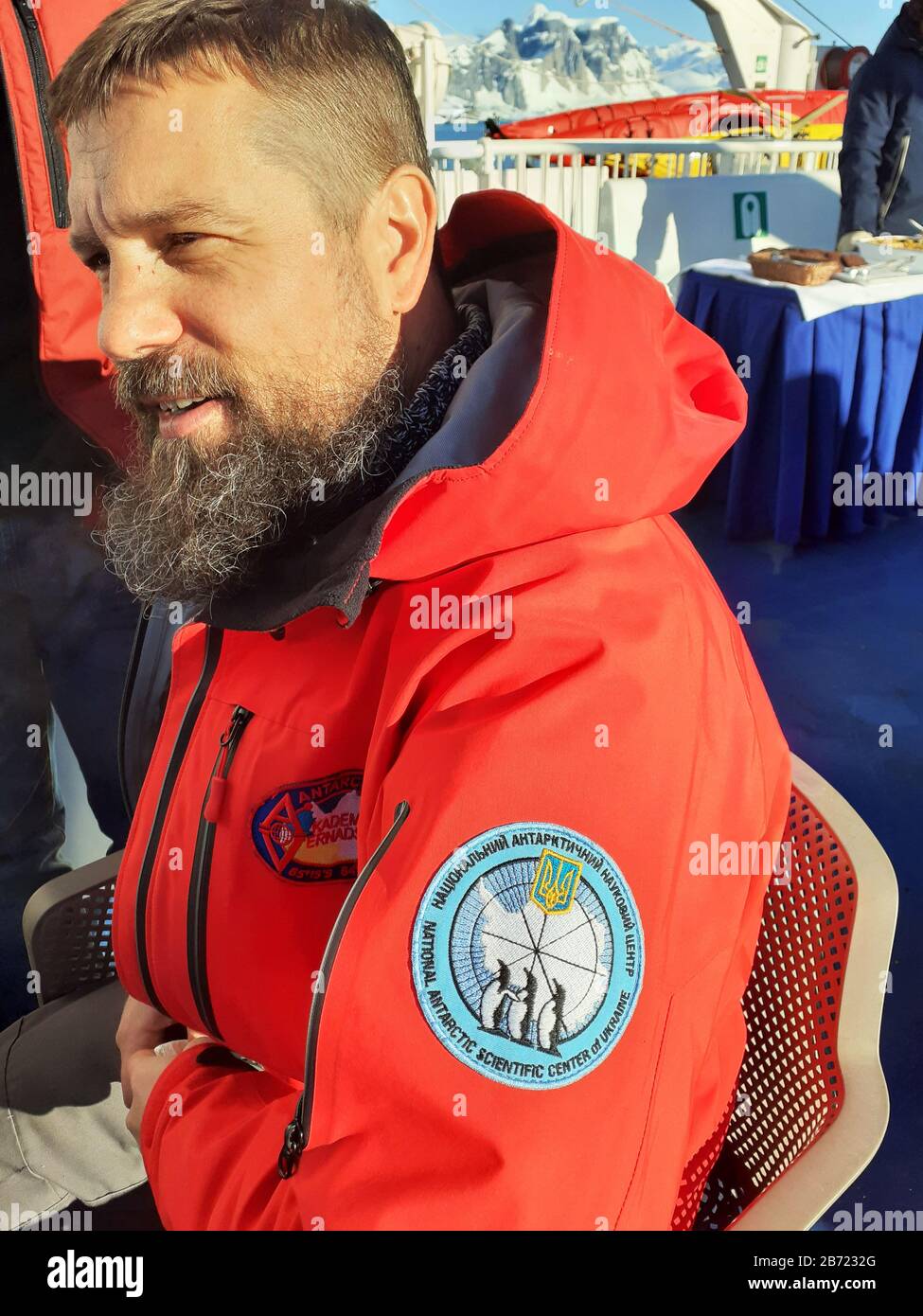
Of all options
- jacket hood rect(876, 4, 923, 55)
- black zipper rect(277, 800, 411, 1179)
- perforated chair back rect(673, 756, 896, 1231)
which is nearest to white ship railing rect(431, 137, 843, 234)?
jacket hood rect(876, 4, 923, 55)

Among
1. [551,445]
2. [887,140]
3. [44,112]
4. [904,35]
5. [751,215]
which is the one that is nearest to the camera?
[551,445]

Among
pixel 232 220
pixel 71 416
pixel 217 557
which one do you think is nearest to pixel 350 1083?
pixel 217 557

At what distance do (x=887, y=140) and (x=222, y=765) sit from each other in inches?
203

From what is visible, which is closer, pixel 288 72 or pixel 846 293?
pixel 288 72

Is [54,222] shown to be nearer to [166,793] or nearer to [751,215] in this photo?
[166,793]

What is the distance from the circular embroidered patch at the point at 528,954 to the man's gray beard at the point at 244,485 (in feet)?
1.48

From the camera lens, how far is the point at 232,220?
36.5 inches

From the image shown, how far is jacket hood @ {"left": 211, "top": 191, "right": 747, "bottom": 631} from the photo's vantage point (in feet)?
2.79

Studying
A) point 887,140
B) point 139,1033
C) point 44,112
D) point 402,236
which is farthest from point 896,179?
point 139,1033

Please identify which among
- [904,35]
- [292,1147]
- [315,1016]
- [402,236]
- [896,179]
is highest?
[904,35]

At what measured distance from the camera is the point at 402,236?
40.3 inches

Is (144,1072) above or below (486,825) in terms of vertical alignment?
below

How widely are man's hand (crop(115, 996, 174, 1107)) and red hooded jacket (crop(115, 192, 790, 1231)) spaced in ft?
0.27
